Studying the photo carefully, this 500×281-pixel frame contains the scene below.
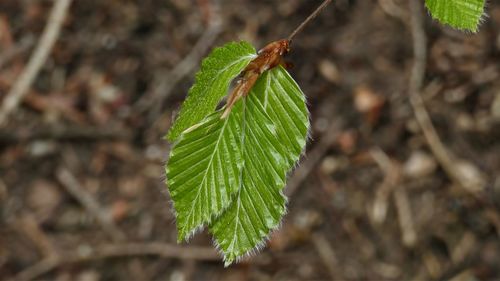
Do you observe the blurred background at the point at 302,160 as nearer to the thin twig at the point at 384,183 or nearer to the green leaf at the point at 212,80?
the thin twig at the point at 384,183

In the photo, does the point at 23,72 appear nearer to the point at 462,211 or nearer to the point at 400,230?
the point at 400,230

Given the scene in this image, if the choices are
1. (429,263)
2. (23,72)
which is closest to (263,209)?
(429,263)

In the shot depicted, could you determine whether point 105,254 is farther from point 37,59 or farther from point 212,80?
point 212,80

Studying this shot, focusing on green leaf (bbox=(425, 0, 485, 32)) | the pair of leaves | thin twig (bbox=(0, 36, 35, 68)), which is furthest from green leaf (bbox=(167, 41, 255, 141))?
thin twig (bbox=(0, 36, 35, 68))

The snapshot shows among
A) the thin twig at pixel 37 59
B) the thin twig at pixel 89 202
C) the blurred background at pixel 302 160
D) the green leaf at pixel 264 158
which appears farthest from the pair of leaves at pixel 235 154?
the thin twig at pixel 37 59

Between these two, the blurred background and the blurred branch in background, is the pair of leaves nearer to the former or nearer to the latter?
the blurred background
